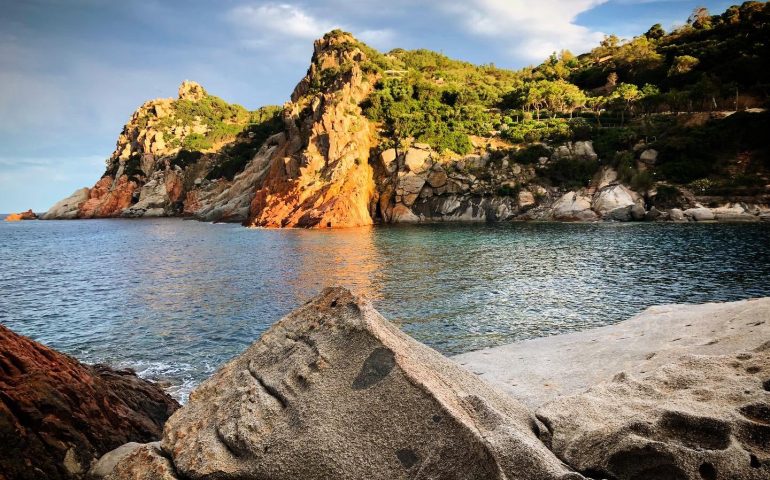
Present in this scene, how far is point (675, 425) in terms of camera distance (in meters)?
5.18

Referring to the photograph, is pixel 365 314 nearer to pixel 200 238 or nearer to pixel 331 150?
pixel 200 238

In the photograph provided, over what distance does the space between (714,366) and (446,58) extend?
15648 cm

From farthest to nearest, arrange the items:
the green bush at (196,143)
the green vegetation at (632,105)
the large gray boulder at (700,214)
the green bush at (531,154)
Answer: the green bush at (196,143) → the green bush at (531,154) → the green vegetation at (632,105) → the large gray boulder at (700,214)

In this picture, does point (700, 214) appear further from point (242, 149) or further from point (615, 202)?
point (242, 149)

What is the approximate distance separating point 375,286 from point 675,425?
22587 mm

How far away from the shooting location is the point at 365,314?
627cm

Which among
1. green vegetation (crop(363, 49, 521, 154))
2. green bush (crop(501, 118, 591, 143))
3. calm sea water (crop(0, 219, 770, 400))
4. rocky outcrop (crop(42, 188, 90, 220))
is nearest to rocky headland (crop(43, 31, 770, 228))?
green vegetation (crop(363, 49, 521, 154))

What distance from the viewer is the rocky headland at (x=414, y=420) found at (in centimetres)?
472

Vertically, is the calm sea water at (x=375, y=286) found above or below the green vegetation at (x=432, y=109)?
below

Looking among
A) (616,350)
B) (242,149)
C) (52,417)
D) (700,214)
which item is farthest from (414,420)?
(242,149)

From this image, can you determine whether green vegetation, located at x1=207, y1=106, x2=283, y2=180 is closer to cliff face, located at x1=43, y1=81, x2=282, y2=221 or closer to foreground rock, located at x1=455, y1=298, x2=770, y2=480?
cliff face, located at x1=43, y1=81, x2=282, y2=221

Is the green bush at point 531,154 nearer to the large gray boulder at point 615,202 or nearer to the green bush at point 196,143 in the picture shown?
the large gray boulder at point 615,202

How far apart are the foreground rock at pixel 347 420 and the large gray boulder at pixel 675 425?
1.81 ft

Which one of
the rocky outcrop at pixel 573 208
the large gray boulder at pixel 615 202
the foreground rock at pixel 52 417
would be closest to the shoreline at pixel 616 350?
the foreground rock at pixel 52 417
